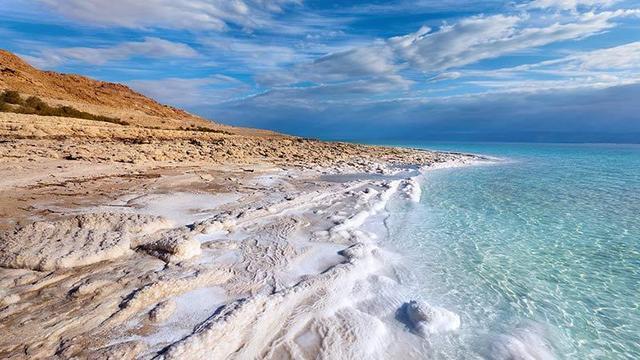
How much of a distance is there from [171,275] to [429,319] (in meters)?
3.55

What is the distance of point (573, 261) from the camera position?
7.11 metres

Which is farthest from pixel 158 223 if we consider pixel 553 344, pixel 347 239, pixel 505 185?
pixel 505 185

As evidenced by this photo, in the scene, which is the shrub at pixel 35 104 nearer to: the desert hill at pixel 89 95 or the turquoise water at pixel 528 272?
the desert hill at pixel 89 95

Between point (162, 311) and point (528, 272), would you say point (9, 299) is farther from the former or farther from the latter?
point (528, 272)

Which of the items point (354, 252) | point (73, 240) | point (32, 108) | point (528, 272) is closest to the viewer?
point (73, 240)

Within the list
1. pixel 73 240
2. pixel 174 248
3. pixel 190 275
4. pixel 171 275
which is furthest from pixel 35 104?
pixel 190 275

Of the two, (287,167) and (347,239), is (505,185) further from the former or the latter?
(347,239)

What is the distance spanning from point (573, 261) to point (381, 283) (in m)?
4.09

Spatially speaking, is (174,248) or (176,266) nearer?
(176,266)

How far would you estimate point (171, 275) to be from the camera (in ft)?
17.1

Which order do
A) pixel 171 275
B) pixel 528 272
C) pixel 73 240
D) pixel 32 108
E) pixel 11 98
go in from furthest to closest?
1. pixel 11 98
2. pixel 32 108
3. pixel 528 272
4. pixel 73 240
5. pixel 171 275

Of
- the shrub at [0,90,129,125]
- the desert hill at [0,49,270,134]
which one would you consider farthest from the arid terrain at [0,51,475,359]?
the desert hill at [0,49,270,134]

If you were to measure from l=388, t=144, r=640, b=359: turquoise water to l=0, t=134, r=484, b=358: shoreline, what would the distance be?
50.0 inches

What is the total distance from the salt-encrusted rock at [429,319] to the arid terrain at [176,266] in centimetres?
34
